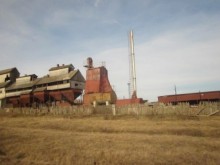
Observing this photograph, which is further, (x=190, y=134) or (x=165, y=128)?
(x=165, y=128)

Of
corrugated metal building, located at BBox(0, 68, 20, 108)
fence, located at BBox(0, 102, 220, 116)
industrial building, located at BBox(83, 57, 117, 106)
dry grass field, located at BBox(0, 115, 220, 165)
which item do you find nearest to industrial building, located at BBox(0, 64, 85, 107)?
corrugated metal building, located at BBox(0, 68, 20, 108)

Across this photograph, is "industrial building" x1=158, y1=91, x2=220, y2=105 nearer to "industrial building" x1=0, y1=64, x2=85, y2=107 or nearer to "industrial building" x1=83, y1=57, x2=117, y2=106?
"industrial building" x1=83, y1=57, x2=117, y2=106

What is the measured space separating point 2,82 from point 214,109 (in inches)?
2142

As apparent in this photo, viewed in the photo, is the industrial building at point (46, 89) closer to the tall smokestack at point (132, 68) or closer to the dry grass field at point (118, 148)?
the tall smokestack at point (132, 68)

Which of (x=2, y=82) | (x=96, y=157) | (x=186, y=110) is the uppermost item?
(x=2, y=82)

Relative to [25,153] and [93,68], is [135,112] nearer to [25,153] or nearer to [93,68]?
[93,68]

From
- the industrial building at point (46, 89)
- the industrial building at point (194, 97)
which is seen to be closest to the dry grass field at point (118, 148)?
the industrial building at point (194, 97)

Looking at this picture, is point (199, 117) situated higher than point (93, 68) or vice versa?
point (93, 68)

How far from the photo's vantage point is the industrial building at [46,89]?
48.2 metres

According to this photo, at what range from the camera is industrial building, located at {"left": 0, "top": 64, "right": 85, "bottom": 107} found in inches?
1898

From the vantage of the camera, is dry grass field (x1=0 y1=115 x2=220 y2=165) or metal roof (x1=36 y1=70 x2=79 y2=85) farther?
metal roof (x1=36 y1=70 x2=79 y2=85)

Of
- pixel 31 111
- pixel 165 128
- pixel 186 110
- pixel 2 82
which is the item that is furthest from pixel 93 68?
pixel 2 82

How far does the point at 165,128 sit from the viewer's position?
66.8 feet

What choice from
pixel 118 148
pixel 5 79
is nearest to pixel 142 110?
pixel 118 148
